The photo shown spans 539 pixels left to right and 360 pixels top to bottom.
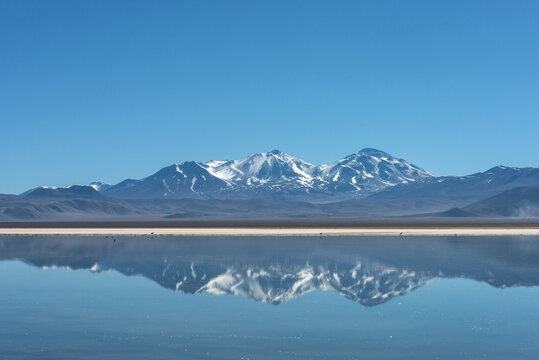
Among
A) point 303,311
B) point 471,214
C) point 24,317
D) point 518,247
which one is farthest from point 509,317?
point 471,214

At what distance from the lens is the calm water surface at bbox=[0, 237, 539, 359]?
18.2 m

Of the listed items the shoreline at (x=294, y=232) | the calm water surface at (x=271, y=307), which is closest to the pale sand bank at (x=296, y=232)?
the shoreline at (x=294, y=232)

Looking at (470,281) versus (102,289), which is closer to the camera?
(102,289)

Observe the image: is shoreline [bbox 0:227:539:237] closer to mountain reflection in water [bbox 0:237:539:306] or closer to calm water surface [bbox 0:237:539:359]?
mountain reflection in water [bbox 0:237:539:306]

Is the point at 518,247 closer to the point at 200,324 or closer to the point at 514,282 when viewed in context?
the point at 514,282

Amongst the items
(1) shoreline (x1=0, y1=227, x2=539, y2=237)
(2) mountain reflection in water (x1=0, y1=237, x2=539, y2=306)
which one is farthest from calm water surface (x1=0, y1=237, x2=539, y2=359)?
(1) shoreline (x1=0, y1=227, x2=539, y2=237)

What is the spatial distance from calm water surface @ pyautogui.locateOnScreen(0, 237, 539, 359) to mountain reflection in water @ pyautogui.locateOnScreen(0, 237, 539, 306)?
148 millimetres

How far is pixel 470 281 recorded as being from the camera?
31.8 metres

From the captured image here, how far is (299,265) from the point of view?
3912 centimetres

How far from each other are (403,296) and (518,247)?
32274mm

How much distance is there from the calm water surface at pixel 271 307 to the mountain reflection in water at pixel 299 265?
5.8 inches

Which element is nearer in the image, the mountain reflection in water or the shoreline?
the mountain reflection in water

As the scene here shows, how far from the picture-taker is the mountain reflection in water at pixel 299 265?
2994 cm

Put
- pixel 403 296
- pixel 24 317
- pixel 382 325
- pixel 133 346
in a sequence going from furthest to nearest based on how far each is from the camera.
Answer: pixel 403 296, pixel 24 317, pixel 382 325, pixel 133 346
